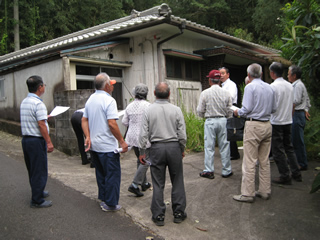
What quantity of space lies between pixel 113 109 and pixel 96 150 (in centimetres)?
63

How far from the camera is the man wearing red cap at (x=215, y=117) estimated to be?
17.5 feet

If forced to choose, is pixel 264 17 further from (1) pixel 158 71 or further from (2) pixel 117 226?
(2) pixel 117 226

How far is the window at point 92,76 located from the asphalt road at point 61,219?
461 centimetres

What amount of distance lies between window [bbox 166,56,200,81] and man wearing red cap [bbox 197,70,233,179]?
15.1 feet

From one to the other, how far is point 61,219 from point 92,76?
19.6 ft

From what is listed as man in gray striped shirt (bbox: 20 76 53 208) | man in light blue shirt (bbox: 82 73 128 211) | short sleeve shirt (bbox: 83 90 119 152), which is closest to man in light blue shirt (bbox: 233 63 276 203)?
man in light blue shirt (bbox: 82 73 128 211)

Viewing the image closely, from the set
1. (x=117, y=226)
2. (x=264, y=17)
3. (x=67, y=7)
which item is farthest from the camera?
(x=67, y=7)

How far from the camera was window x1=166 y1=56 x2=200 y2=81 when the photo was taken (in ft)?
32.5

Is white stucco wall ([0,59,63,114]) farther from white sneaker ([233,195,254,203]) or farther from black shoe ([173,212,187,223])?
white sneaker ([233,195,254,203])

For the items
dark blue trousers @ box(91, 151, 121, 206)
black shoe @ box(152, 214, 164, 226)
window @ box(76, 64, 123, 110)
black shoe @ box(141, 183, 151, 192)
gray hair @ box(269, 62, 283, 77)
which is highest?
window @ box(76, 64, 123, 110)

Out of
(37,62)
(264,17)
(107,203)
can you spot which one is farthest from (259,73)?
(264,17)

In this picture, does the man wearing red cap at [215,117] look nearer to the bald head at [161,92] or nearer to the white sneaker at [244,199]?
the white sneaker at [244,199]

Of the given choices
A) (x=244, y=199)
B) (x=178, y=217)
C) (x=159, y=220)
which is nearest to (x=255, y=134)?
(x=244, y=199)

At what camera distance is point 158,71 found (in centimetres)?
934
